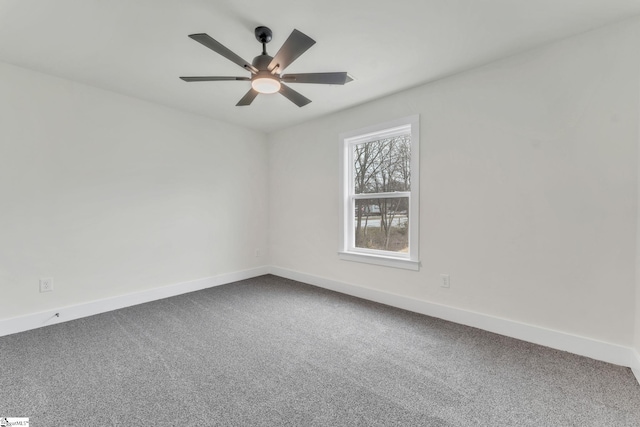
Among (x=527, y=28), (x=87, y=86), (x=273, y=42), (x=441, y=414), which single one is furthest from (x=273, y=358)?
(x=87, y=86)

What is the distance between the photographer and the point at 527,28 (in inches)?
78.1

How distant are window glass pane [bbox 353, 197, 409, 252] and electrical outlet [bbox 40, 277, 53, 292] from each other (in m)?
3.28

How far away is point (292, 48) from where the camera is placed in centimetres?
171

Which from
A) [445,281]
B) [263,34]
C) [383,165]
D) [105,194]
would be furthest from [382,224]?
[105,194]

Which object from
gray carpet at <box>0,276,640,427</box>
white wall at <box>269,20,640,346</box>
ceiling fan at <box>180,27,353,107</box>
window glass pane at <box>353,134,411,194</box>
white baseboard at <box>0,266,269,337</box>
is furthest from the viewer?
window glass pane at <box>353,134,411,194</box>

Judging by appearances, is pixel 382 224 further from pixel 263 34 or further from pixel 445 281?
pixel 263 34

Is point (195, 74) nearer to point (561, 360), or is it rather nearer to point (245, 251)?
point (245, 251)

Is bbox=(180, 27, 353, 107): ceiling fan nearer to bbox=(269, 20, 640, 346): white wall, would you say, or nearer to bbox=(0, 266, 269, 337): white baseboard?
bbox=(269, 20, 640, 346): white wall

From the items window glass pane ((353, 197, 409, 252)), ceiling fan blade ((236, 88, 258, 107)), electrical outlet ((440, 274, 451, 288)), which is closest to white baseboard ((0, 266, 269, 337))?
window glass pane ((353, 197, 409, 252))

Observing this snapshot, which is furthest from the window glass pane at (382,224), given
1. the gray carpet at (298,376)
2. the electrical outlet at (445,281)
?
the gray carpet at (298,376)

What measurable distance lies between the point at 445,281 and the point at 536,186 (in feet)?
3.80

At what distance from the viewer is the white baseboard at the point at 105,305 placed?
8.20 feet

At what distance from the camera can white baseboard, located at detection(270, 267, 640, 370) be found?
6.44ft

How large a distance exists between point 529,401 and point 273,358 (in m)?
1.63
